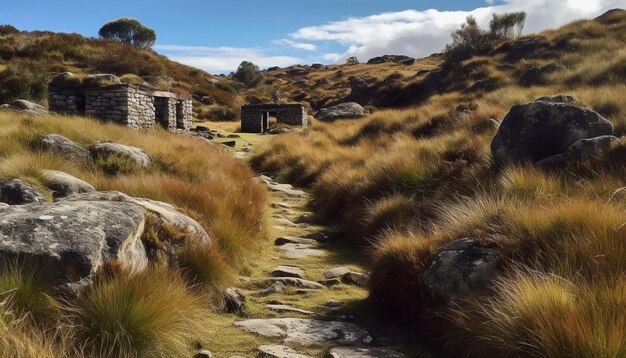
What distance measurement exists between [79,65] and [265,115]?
1421cm

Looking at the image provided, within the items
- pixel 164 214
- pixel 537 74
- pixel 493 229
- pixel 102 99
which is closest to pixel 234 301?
pixel 164 214

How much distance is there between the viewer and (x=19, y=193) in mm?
6004

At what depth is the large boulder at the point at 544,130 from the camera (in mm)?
7316

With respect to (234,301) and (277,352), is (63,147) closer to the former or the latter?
(234,301)

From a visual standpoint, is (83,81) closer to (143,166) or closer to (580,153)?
(143,166)

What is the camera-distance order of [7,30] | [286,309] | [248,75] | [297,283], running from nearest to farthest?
1. [286,309]
2. [297,283]
3. [7,30]
4. [248,75]

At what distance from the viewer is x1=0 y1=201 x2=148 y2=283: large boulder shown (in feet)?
12.1

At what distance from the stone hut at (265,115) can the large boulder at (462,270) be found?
2369 centimetres

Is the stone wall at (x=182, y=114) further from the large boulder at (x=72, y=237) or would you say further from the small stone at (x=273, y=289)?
the large boulder at (x=72, y=237)

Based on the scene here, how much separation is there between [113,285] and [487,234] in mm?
3019

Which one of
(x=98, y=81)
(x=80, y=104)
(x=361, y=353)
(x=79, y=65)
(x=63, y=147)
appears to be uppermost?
(x=79, y=65)

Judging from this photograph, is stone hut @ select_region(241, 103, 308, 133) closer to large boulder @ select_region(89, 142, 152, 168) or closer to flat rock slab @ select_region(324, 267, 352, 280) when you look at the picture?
large boulder @ select_region(89, 142, 152, 168)

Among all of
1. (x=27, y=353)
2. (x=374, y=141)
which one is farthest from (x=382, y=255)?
(x=374, y=141)

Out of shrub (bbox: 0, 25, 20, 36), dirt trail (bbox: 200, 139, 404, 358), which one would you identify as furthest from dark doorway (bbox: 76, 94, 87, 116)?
shrub (bbox: 0, 25, 20, 36)
